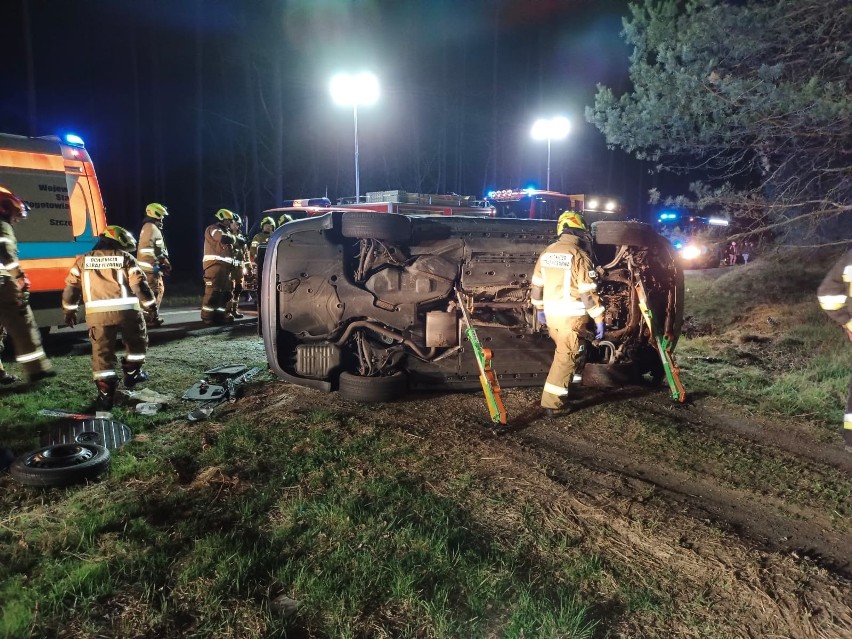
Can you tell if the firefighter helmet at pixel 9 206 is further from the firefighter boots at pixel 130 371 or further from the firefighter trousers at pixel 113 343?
the firefighter boots at pixel 130 371

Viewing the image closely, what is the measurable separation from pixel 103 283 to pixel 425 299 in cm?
292

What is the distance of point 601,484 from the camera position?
3.67m

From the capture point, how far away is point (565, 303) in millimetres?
4945

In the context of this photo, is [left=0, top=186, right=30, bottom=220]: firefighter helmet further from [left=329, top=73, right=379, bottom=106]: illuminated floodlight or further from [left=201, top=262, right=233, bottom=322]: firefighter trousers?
[left=329, top=73, right=379, bottom=106]: illuminated floodlight

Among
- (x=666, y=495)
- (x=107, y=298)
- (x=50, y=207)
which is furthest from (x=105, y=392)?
(x=666, y=495)

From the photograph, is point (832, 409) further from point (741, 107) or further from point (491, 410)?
point (741, 107)

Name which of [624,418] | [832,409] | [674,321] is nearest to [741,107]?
[674,321]

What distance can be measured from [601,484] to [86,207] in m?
7.97

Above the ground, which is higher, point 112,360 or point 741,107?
point 741,107

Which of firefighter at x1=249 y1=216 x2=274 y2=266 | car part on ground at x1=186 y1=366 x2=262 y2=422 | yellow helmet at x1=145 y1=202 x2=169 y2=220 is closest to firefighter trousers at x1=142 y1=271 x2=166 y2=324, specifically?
yellow helmet at x1=145 y1=202 x2=169 y2=220

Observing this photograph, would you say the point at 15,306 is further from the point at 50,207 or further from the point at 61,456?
the point at 50,207

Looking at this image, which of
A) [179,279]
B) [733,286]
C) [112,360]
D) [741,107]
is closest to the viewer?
[112,360]

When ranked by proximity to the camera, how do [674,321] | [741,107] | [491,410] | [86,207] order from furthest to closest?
[86,207], [741,107], [674,321], [491,410]

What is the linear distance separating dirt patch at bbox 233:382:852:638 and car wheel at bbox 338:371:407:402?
0.32ft
